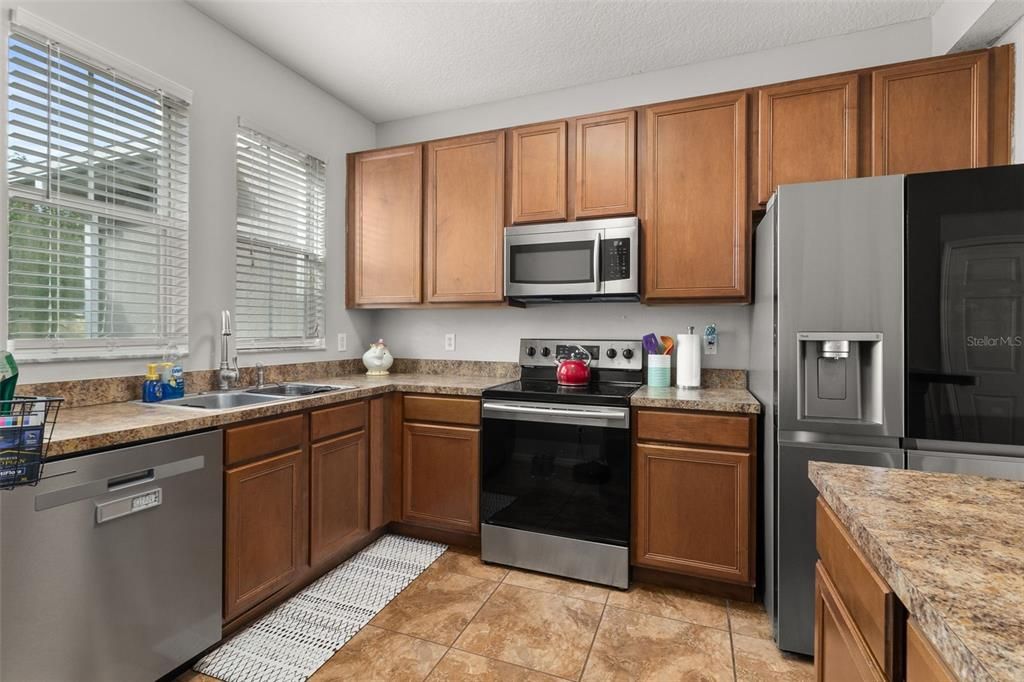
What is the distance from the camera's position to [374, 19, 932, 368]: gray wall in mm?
2555

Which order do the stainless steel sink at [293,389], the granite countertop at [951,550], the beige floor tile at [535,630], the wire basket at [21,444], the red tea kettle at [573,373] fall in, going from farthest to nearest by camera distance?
the red tea kettle at [573,373] < the stainless steel sink at [293,389] < the beige floor tile at [535,630] < the wire basket at [21,444] < the granite countertop at [951,550]

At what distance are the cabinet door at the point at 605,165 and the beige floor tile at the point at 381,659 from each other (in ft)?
7.06

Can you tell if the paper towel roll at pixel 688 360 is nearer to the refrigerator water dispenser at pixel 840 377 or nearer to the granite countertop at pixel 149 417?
the refrigerator water dispenser at pixel 840 377

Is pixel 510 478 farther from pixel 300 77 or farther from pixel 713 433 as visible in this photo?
pixel 300 77

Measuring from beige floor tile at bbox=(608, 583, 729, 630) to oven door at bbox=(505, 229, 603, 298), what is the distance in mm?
1466

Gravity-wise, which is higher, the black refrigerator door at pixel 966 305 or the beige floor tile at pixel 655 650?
the black refrigerator door at pixel 966 305

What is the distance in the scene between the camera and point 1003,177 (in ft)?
5.17

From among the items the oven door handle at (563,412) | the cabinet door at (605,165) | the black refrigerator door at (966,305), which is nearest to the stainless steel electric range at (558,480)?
the oven door handle at (563,412)

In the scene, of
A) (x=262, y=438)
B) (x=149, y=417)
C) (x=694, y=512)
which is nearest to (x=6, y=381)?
(x=149, y=417)

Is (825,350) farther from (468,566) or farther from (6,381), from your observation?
(6,381)

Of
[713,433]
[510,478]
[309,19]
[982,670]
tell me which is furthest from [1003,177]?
[309,19]

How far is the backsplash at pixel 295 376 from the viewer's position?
6.13 feet

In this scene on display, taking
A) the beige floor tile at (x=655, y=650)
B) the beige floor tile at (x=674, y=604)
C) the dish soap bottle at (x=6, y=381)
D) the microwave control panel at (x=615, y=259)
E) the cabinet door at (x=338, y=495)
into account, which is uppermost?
the microwave control panel at (x=615, y=259)

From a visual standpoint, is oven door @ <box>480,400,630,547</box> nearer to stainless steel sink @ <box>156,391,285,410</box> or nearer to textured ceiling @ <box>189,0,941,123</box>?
stainless steel sink @ <box>156,391,285,410</box>
